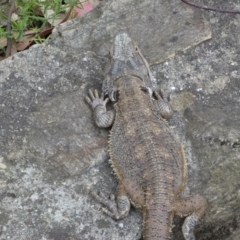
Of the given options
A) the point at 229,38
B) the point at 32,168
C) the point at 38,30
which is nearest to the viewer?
the point at 32,168

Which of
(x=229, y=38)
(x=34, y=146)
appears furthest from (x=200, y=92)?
(x=34, y=146)

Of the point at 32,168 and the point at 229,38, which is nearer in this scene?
the point at 32,168

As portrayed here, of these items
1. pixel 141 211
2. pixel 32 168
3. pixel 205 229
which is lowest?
pixel 205 229

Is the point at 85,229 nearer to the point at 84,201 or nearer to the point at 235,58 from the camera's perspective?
the point at 84,201

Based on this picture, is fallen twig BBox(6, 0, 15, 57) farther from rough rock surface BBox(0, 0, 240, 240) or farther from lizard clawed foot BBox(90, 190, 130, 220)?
lizard clawed foot BBox(90, 190, 130, 220)

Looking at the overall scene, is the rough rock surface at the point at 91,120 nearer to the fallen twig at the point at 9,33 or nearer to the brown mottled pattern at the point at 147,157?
the brown mottled pattern at the point at 147,157

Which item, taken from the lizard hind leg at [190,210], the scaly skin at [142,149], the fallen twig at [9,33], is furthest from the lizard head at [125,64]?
the fallen twig at [9,33]

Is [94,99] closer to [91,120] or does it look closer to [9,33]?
[91,120]

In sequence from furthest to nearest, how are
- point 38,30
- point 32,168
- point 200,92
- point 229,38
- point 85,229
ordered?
point 38,30 < point 229,38 < point 200,92 < point 32,168 < point 85,229
